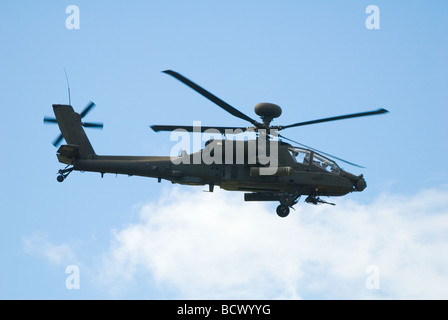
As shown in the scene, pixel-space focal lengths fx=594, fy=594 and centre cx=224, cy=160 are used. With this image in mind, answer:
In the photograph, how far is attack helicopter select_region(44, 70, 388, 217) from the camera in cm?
2672

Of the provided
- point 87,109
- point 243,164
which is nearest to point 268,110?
point 243,164

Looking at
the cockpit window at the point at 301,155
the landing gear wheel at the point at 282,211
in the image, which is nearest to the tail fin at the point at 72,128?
the landing gear wheel at the point at 282,211

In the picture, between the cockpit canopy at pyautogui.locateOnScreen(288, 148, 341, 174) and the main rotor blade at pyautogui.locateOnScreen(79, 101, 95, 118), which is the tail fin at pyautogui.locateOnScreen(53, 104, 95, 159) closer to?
the main rotor blade at pyautogui.locateOnScreen(79, 101, 95, 118)

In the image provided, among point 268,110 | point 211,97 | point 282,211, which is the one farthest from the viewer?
point 282,211

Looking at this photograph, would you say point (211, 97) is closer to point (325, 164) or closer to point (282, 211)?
point (282, 211)

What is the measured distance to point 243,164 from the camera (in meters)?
27.2

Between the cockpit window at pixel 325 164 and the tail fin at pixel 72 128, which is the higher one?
the tail fin at pixel 72 128

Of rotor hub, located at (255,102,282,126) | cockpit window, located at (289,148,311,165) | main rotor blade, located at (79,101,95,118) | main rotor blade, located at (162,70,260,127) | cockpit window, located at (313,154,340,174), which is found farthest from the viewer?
main rotor blade, located at (79,101,95,118)

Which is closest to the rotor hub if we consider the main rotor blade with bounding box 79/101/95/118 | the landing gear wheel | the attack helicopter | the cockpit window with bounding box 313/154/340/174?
the attack helicopter

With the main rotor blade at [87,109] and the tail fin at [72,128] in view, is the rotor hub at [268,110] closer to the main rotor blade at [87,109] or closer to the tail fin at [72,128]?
the tail fin at [72,128]

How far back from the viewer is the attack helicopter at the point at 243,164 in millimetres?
26719

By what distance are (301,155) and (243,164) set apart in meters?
2.92

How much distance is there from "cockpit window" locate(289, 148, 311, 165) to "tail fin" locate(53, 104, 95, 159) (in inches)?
367
